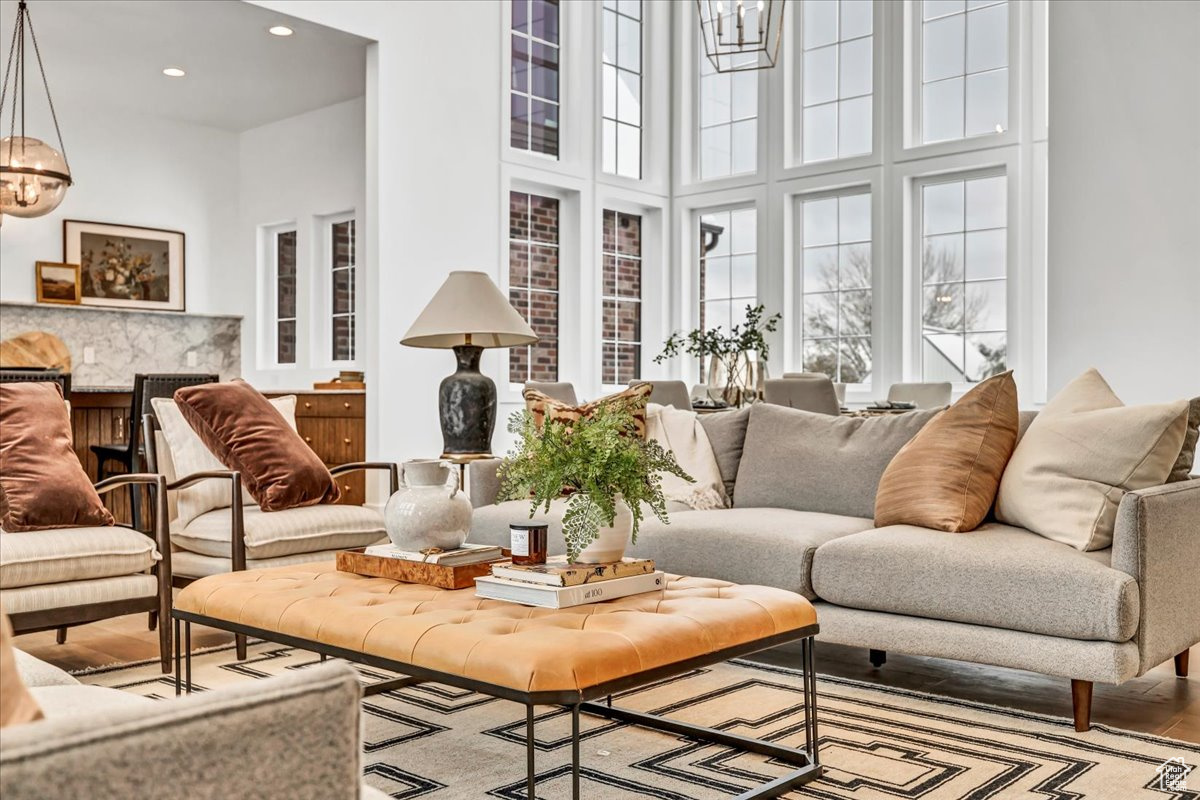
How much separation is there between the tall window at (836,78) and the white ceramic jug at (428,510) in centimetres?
624

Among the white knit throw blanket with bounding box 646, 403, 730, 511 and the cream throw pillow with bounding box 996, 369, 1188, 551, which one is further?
the white knit throw blanket with bounding box 646, 403, 730, 511

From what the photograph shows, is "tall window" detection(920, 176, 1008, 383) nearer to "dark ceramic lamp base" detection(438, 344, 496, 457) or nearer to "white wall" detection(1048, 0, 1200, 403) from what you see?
"white wall" detection(1048, 0, 1200, 403)

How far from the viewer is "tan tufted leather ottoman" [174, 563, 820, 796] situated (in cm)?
188

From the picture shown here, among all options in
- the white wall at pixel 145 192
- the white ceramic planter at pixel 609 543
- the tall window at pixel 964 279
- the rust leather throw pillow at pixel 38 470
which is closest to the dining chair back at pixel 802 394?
the tall window at pixel 964 279

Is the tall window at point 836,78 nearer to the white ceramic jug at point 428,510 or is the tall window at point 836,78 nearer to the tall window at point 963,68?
the tall window at point 963,68

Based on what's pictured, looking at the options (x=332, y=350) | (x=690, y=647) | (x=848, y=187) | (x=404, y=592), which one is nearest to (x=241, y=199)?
(x=332, y=350)

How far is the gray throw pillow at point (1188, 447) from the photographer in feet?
9.78

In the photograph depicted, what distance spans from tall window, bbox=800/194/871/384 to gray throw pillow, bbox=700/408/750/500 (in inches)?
161

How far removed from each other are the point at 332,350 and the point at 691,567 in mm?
5834

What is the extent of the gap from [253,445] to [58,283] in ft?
16.0

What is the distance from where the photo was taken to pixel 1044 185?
23.4 feet

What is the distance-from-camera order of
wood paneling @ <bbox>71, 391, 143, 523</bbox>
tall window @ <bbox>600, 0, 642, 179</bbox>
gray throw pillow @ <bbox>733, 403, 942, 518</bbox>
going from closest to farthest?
gray throw pillow @ <bbox>733, 403, 942, 518</bbox> → wood paneling @ <bbox>71, 391, 143, 523</bbox> → tall window @ <bbox>600, 0, 642, 179</bbox>

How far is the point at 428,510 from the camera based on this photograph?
2.66m
